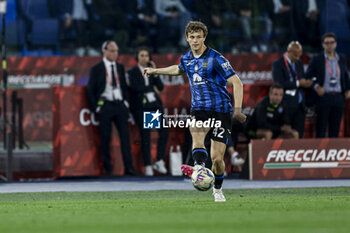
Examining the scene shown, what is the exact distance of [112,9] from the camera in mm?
19625

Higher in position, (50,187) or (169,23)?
(169,23)

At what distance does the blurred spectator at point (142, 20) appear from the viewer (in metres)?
19.5

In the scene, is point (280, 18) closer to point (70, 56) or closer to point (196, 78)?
point (70, 56)

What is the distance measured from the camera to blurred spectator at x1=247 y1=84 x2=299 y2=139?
15.4m

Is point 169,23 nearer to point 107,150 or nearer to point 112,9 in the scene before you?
point 112,9

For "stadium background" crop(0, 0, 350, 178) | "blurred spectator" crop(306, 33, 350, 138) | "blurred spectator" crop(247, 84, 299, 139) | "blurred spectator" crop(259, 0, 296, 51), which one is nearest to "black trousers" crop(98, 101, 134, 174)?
"stadium background" crop(0, 0, 350, 178)

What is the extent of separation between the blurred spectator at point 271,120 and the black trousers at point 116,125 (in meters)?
2.23

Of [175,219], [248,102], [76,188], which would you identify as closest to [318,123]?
[248,102]

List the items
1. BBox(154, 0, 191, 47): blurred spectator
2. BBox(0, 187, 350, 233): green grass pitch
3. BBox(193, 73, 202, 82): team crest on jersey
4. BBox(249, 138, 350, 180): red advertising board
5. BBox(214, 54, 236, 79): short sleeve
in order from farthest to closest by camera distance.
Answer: BBox(154, 0, 191, 47): blurred spectator → BBox(249, 138, 350, 180): red advertising board → BBox(193, 73, 202, 82): team crest on jersey → BBox(214, 54, 236, 79): short sleeve → BBox(0, 187, 350, 233): green grass pitch

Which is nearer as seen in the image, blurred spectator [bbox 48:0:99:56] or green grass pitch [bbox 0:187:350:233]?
green grass pitch [bbox 0:187:350:233]

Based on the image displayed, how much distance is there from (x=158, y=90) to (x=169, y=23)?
4.24m

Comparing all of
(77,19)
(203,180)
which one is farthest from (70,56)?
Result: (203,180)

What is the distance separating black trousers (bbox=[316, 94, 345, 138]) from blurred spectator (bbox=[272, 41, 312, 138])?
1.40 feet

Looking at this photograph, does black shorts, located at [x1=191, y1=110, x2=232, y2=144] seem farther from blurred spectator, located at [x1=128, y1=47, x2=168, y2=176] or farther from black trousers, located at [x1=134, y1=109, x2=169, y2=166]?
black trousers, located at [x1=134, y1=109, x2=169, y2=166]
